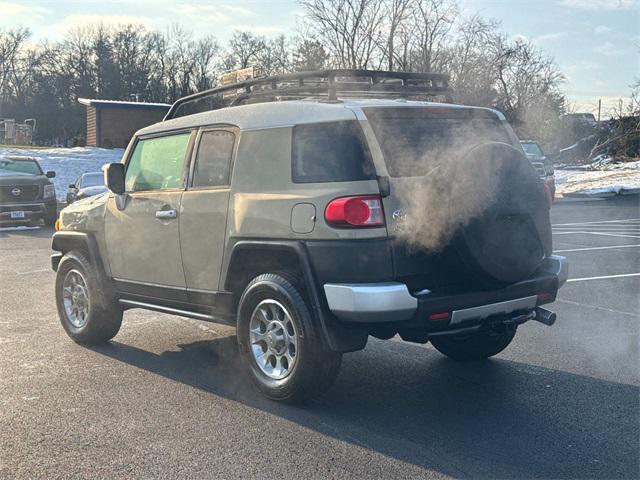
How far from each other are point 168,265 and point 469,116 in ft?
7.93

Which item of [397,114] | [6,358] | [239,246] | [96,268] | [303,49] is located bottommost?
[6,358]

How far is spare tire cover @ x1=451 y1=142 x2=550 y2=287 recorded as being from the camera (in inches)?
168

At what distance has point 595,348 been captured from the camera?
235 inches

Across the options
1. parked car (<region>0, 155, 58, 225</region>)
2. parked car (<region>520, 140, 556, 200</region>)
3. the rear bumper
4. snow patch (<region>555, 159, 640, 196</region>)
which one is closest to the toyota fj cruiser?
the rear bumper

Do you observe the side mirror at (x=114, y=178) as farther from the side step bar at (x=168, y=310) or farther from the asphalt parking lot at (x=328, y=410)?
the asphalt parking lot at (x=328, y=410)

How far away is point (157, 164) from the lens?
5820mm

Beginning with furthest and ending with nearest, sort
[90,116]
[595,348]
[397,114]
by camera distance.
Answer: [90,116] → [595,348] → [397,114]

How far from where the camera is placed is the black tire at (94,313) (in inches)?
241

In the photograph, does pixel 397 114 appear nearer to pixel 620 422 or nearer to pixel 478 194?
pixel 478 194

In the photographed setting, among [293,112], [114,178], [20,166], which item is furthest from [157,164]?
[20,166]

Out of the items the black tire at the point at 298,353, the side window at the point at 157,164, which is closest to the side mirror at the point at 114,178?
the side window at the point at 157,164

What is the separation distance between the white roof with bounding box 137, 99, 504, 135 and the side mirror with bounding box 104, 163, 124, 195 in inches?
37.5

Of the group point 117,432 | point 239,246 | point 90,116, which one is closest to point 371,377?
point 239,246

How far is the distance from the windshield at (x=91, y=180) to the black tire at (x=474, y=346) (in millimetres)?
14638
